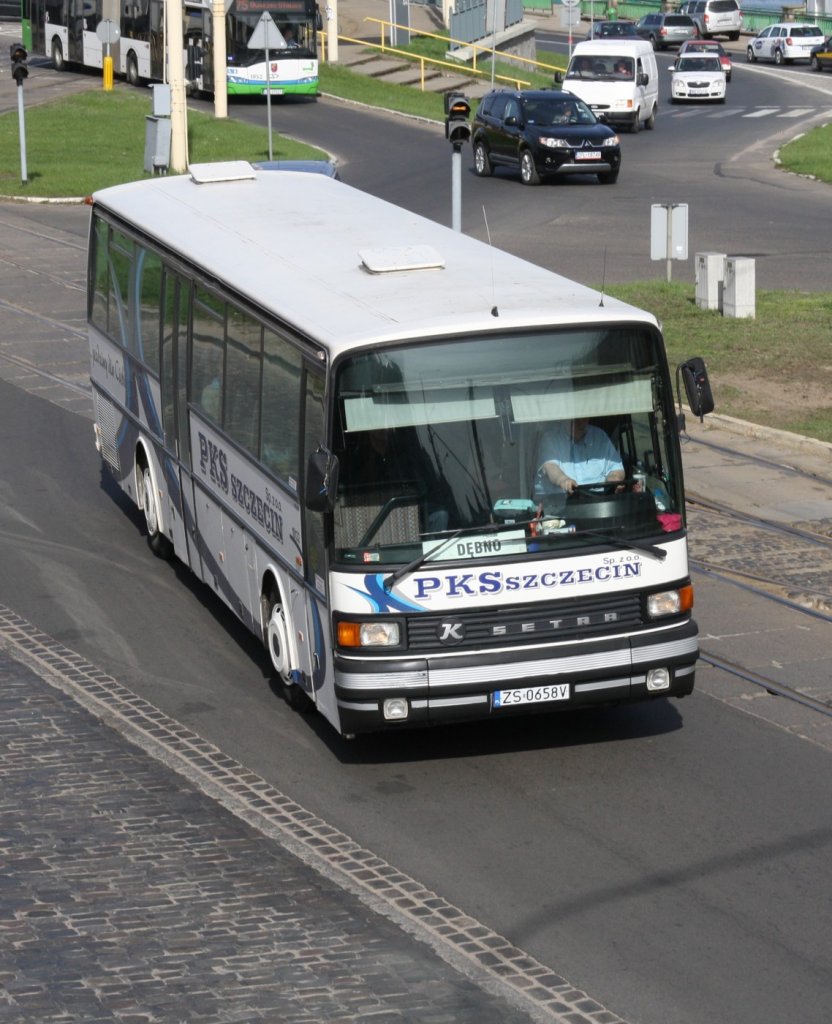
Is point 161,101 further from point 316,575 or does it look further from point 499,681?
point 499,681

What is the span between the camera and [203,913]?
25.0 ft

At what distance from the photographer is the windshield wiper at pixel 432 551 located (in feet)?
29.1

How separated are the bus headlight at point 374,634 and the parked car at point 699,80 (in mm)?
49295

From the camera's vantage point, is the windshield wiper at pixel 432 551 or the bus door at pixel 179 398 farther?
the bus door at pixel 179 398

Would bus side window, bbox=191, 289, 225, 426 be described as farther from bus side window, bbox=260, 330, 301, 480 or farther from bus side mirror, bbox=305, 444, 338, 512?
bus side mirror, bbox=305, 444, 338, 512

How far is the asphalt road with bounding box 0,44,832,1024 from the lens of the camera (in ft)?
23.8

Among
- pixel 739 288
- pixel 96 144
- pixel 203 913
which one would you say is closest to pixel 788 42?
pixel 96 144

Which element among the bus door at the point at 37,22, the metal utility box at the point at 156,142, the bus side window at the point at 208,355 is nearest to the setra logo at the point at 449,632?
the bus side window at the point at 208,355

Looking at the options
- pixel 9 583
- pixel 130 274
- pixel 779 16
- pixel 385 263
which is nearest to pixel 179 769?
pixel 385 263

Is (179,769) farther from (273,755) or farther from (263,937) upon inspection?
(263,937)

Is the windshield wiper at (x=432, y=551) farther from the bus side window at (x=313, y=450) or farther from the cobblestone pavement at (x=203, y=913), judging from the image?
the cobblestone pavement at (x=203, y=913)

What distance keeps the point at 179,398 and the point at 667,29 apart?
71.4 metres

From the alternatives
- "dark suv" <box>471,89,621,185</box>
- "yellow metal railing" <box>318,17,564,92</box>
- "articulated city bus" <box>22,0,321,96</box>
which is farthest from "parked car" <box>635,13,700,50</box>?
"dark suv" <box>471,89,621,185</box>

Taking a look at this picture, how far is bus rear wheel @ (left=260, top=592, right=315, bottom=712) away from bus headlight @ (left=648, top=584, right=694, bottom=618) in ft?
6.84
